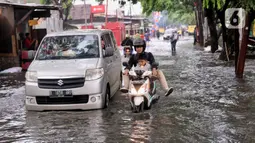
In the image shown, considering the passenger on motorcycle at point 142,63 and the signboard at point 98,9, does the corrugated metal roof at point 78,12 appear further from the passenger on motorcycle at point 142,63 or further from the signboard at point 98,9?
the passenger on motorcycle at point 142,63

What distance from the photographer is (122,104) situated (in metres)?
9.24

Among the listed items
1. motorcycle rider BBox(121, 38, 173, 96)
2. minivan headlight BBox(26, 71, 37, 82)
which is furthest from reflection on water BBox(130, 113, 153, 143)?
minivan headlight BBox(26, 71, 37, 82)

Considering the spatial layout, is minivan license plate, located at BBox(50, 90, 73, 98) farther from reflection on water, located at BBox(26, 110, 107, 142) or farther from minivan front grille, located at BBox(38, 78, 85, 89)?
reflection on water, located at BBox(26, 110, 107, 142)

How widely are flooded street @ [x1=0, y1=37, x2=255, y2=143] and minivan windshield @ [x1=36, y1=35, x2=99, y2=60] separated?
1378 millimetres

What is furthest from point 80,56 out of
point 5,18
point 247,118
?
point 5,18

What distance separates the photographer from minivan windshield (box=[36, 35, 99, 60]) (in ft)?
28.8

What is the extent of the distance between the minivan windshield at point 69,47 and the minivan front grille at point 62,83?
944mm

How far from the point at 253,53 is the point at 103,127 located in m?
16.7

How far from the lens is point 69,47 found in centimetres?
898

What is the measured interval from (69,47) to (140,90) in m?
2.30

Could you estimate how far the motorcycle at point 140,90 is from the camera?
25.6 feet

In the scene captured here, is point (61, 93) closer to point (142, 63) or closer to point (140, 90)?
point (140, 90)

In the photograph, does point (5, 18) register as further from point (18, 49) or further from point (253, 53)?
point (253, 53)

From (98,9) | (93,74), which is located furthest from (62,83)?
(98,9)
